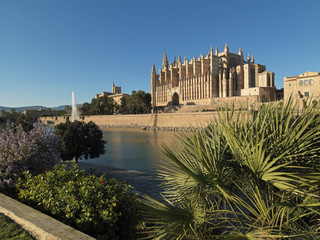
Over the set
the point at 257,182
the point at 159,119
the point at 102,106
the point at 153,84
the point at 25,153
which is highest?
the point at 153,84

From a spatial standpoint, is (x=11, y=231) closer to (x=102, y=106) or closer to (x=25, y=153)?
(x=25, y=153)

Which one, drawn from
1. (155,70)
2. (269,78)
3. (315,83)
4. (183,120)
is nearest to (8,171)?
(315,83)

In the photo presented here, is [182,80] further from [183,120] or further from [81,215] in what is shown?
[81,215]

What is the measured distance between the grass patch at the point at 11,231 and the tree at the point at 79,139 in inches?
358

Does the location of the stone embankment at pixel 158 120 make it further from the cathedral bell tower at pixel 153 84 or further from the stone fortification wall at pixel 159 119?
the cathedral bell tower at pixel 153 84

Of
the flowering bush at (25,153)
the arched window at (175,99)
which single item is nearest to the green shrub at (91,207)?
the flowering bush at (25,153)

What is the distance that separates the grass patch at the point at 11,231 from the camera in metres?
2.78

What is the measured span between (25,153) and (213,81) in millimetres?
50791

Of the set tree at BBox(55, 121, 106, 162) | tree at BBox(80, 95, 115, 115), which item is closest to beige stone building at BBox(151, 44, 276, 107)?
tree at BBox(80, 95, 115, 115)

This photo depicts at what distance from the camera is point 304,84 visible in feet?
97.0

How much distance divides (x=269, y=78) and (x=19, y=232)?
4936 cm

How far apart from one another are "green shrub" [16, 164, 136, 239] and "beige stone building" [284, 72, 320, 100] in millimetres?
30908

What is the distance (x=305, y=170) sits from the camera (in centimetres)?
203

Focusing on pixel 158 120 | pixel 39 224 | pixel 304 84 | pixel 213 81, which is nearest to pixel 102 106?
pixel 158 120
